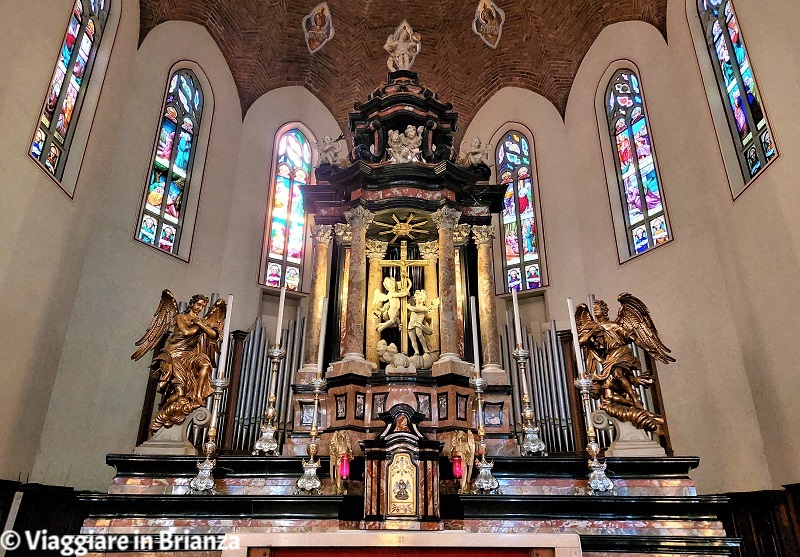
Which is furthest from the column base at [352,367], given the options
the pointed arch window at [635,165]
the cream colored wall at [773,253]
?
the pointed arch window at [635,165]

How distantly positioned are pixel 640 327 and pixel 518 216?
6.74 metres

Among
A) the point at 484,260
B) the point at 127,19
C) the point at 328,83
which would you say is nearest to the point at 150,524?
the point at 484,260

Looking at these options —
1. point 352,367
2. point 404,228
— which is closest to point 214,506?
point 352,367

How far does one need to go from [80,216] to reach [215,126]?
3.84 meters

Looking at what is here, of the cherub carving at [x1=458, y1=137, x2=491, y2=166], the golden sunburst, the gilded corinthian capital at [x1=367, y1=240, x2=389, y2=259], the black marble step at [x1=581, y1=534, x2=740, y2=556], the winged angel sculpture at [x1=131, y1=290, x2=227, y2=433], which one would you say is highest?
the cherub carving at [x1=458, y1=137, x2=491, y2=166]

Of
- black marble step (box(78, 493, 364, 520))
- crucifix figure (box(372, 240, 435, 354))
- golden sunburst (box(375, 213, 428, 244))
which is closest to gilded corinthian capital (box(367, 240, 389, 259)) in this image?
golden sunburst (box(375, 213, 428, 244))

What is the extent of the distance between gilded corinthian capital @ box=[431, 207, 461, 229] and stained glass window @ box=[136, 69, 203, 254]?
195 inches

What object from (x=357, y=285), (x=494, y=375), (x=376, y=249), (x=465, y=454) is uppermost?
(x=376, y=249)

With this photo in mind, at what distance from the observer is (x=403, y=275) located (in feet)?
25.8

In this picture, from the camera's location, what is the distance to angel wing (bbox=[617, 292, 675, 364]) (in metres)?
5.64

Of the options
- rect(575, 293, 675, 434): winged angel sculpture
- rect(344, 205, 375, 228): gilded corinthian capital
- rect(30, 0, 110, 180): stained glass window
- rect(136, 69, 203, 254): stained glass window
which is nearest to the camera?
rect(575, 293, 675, 434): winged angel sculpture

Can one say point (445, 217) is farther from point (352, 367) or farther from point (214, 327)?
point (214, 327)

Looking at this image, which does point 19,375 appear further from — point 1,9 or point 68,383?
point 1,9

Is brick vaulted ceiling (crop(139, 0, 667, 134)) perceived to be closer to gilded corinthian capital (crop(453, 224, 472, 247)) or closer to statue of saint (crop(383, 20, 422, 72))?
statue of saint (crop(383, 20, 422, 72))
